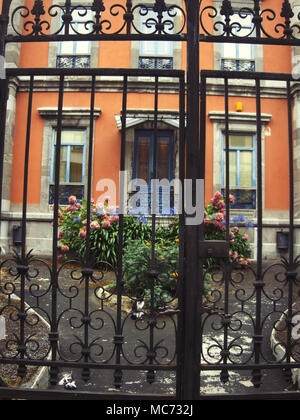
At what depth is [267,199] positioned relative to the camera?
10.1 meters

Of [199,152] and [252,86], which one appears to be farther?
[252,86]

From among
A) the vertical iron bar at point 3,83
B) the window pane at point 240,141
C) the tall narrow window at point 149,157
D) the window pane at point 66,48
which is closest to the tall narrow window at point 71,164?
the tall narrow window at point 149,157

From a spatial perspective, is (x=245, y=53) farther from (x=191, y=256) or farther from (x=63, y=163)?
(x=191, y=256)

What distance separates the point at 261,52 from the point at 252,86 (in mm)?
1187

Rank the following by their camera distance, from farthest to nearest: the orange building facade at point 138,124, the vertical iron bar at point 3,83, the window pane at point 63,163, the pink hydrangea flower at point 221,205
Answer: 1. the window pane at point 63,163
2. the orange building facade at point 138,124
3. the pink hydrangea flower at point 221,205
4. the vertical iron bar at point 3,83

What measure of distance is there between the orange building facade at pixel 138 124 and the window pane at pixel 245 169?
0.03 m

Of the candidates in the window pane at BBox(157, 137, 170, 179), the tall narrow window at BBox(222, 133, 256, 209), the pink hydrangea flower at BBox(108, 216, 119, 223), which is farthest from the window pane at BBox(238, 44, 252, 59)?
the pink hydrangea flower at BBox(108, 216, 119, 223)

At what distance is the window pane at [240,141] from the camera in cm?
1049

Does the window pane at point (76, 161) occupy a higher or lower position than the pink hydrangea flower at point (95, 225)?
higher

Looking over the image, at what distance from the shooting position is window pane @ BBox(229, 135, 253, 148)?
34.4 feet

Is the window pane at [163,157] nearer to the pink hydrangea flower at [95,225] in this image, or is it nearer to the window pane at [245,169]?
the window pane at [245,169]

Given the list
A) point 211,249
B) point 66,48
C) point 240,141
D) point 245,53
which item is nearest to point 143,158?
point 240,141

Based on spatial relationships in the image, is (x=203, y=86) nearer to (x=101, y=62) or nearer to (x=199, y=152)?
(x=199, y=152)
